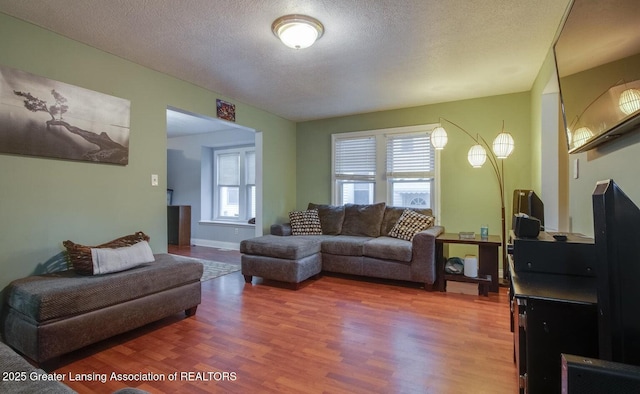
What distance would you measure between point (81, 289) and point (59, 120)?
1.40 meters

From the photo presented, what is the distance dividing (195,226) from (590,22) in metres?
6.54

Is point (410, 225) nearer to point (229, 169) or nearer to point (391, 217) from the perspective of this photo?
point (391, 217)

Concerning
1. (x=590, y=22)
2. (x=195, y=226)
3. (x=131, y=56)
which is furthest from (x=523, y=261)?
(x=195, y=226)

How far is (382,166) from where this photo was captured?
4.56 metres

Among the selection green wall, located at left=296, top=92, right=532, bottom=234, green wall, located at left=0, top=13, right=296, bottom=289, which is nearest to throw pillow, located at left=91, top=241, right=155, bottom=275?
green wall, located at left=0, top=13, right=296, bottom=289

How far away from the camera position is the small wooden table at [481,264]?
10.5 ft

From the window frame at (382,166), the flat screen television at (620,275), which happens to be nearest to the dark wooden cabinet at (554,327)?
the flat screen television at (620,275)

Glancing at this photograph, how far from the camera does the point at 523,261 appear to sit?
4.67 ft

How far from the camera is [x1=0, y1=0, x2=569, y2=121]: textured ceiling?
6.65ft

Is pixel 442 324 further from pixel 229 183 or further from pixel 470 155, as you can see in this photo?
pixel 229 183

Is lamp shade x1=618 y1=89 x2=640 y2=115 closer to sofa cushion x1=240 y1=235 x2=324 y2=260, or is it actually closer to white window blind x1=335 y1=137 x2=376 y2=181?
sofa cushion x1=240 y1=235 x2=324 y2=260

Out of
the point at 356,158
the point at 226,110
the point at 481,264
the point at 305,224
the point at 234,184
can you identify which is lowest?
the point at 481,264

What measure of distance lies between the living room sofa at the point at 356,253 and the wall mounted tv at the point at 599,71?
1.90 meters

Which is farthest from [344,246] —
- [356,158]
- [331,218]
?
[356,158]
